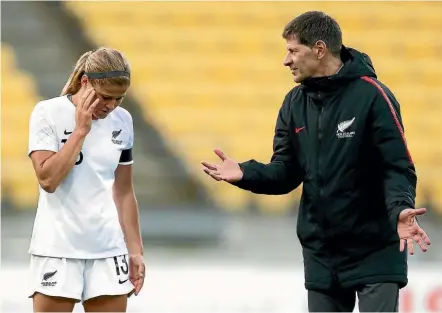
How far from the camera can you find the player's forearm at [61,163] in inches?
133

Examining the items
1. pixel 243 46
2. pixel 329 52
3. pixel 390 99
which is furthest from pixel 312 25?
pixel 243 46

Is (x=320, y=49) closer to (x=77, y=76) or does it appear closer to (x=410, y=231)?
(x=410, y=231)

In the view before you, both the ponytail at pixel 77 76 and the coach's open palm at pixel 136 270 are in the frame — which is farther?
the coach's open palm at pixel 136 270

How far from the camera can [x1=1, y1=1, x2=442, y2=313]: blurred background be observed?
26.1ft

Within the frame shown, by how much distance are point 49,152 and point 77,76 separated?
34 cm

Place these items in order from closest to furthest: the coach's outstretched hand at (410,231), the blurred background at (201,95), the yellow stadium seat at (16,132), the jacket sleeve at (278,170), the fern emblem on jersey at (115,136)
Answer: the coach's outstretched hand at (410,231) < the fern emblem on jersey at (115,136) < the jacket sleeve at (278,170) < the blurred background at (201,95) < the yellow stadium seat at (16,132)

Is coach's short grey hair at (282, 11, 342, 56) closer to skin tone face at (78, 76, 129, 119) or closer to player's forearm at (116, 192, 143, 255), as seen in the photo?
skin tone face at (78, 76, 129, 119)

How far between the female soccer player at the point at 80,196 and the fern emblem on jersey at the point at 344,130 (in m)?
0.85

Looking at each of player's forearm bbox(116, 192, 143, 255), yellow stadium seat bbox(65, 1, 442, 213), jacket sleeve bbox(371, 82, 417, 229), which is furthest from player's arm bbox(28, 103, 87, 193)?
yellow stadium seat bbox(65, 1, 442, 213)

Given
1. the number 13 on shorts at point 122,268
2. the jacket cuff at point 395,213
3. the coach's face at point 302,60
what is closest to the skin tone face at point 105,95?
the number 13 on shorts at point 122,268

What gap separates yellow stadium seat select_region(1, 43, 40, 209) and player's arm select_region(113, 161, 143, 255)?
202 inches

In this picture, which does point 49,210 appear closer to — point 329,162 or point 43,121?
point 43,121

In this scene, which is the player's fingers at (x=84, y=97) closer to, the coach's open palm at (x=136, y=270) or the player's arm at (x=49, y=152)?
the player's arm at (x=49, y=152)

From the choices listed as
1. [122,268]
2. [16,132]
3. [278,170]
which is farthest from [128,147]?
[16,132]
